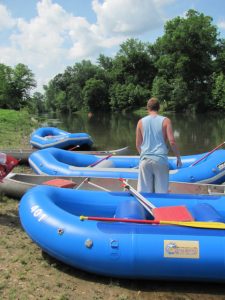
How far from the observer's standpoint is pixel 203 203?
4570 mm

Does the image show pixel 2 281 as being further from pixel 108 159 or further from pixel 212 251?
pixel 108 159

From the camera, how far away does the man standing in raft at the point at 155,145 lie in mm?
4648

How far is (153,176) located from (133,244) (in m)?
1.31

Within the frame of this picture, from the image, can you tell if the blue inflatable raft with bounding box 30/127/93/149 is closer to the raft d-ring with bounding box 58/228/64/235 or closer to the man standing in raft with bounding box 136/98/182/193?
the man standing in raft with bounding box 136/98/182/193

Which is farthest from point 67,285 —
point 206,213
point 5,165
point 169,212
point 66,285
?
point 5,165

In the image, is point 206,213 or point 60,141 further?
point 60,141

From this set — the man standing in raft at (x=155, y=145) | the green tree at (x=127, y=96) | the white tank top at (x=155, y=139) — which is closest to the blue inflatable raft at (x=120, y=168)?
the man standing in raft at (x=155, y=145)

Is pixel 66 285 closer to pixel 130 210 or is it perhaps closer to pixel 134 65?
pixel 130 210

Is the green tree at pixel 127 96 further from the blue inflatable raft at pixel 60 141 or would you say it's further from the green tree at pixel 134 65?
the blue inflatable raft at pixel 60 141

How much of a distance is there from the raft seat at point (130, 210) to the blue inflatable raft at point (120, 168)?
246 cm

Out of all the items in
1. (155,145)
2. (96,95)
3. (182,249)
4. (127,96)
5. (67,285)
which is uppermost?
(96,95)

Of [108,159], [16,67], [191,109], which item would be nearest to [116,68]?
[16,67]

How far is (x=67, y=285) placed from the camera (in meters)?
3.78

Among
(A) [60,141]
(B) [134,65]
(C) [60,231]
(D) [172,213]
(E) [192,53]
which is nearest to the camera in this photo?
(C) [60,231]
